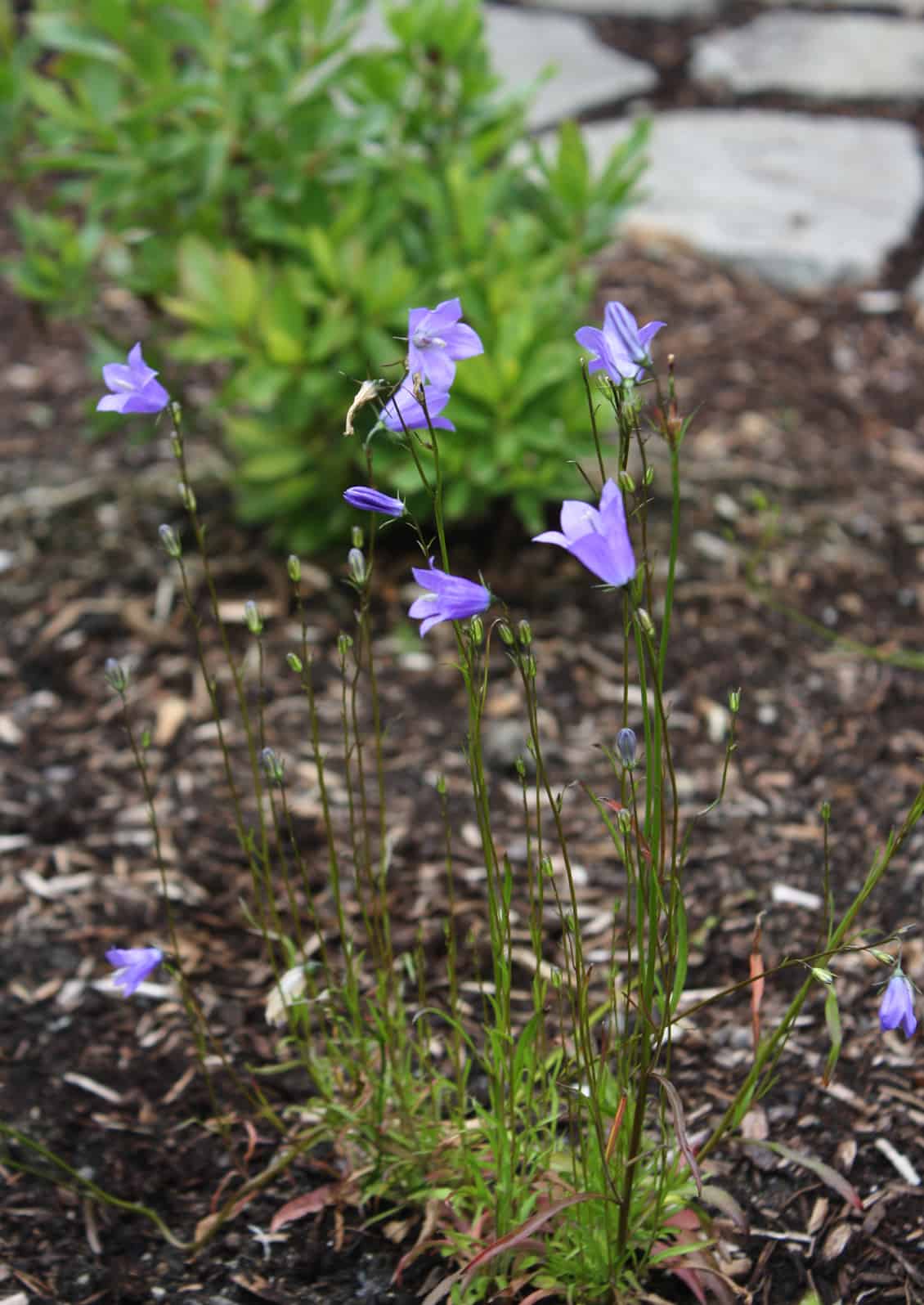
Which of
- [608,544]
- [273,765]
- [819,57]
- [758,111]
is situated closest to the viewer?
[608,544]

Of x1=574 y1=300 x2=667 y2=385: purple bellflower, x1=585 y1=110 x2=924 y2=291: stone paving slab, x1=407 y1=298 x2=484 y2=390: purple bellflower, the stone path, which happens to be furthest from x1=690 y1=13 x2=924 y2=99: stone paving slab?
x1=574 y1=300 x2=667 y2=385: purple bellflower

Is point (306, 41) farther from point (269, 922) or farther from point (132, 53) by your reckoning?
point (269, 922)

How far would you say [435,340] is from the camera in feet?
4.56

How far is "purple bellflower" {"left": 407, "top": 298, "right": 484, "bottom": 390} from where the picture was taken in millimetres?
1373

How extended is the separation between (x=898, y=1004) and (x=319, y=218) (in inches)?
81.9

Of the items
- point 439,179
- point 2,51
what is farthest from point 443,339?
point 2,51

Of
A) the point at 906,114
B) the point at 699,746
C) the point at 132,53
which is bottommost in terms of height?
the point at 699,746

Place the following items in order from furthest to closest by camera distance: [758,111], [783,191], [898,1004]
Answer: [758,111], [783,191], [898,1004]

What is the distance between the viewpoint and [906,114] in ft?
16.0

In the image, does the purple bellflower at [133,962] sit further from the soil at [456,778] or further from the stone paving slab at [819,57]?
the stone paving slab at [819,57]

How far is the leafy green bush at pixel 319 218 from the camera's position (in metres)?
→ 2.71

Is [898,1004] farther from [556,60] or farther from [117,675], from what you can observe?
[556,60]

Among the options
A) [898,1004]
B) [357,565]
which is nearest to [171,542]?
[357,565]

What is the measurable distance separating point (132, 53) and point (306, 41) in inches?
13.7
